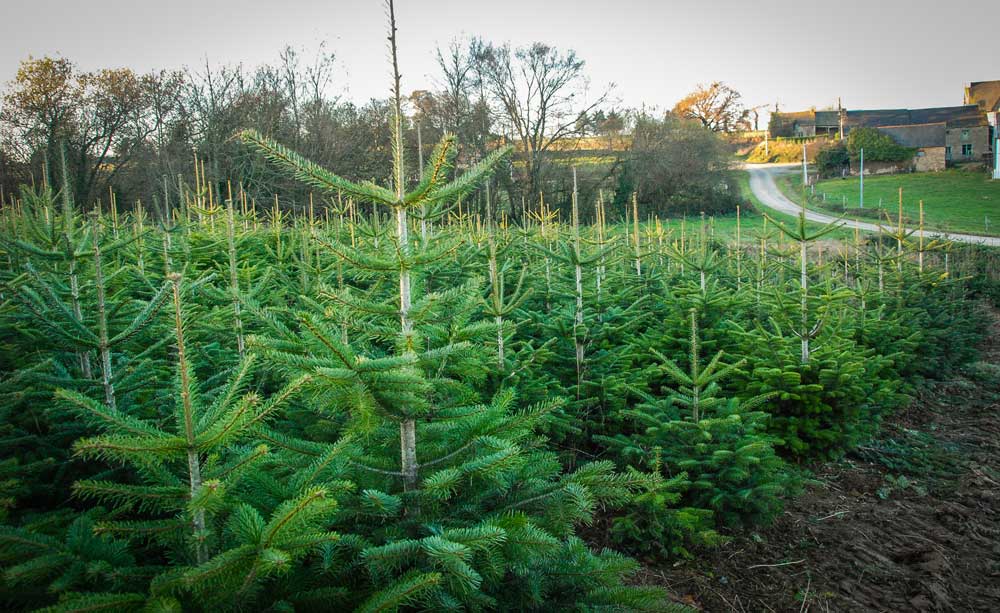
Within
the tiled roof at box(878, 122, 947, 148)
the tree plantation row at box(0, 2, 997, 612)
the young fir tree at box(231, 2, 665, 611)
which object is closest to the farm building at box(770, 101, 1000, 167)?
the tiled roof at box(878, 122, 947, 148)

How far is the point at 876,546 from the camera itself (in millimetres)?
4559

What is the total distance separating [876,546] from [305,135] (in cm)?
2316

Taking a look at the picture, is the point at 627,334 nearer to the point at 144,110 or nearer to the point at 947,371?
the point at 947,371

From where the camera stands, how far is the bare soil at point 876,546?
394 centimetres

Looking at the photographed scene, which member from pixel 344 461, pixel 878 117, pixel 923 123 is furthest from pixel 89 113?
pixel 878 117

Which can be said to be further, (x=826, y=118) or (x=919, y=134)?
(x=826, y=118)

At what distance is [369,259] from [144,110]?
22992mm

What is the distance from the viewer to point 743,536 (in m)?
4.70

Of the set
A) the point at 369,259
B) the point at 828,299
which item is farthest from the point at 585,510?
the point at 828,299

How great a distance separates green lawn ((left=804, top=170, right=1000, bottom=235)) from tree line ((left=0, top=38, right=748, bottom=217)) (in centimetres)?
768

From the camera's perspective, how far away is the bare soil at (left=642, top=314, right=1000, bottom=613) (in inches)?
155

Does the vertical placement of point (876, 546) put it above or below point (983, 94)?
below

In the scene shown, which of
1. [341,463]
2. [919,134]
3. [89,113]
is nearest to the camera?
[341,463]

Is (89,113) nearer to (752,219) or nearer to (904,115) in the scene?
(752,219)
